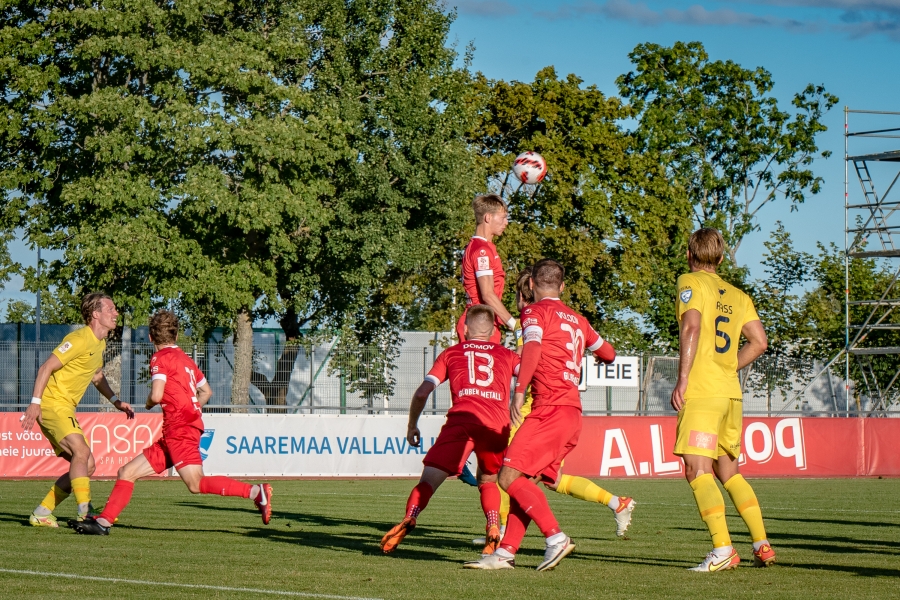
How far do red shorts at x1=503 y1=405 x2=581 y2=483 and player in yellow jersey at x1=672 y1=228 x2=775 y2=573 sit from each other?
2.41ft

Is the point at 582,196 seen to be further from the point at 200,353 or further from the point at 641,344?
the point at 200,353

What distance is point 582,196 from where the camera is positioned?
42.6 m

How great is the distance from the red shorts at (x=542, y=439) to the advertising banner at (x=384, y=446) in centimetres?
1469

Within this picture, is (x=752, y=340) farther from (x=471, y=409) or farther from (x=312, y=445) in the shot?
(x=312, y=445)

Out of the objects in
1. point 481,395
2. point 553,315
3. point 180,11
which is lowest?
point 481,395

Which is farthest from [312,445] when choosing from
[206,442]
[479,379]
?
[479,379]

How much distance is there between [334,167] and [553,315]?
29.4 metres

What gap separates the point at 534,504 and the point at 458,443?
102cm

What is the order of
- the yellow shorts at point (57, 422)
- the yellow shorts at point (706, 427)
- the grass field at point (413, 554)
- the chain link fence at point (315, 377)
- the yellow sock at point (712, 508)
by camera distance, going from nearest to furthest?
Result: the grass field at point (413, 554), the yellow sock at point (712, 508), the yellow shorts at point (706, 427), the yellow shorts at point (57, 422), the chain link fence at point (315, 377)

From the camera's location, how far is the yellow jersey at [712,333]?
7.97m

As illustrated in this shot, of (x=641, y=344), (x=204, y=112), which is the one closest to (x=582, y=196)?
Answer: (x=641, y=344)

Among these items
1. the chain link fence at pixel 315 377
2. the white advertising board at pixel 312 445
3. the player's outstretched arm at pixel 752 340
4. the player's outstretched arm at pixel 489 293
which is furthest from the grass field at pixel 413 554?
the chain link fence at pixel 315 377

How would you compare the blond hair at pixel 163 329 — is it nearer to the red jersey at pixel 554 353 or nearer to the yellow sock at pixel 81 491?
the yellow sock at pixel 81 491

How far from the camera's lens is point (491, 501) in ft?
28.8
